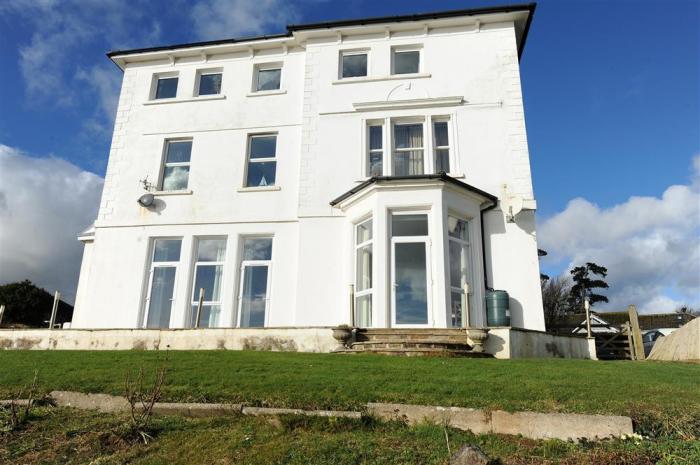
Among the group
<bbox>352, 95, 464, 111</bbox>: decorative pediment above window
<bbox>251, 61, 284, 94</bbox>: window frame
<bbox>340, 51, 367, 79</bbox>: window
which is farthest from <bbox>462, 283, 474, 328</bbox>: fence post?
<bbox>251, 61, 284, 94</bbox>: window frame

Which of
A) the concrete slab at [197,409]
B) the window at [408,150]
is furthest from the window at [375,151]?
the concrete slab at [197,409]

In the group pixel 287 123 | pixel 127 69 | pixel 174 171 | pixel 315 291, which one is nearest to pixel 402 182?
pixel 315 291

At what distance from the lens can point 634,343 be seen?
18.9 m

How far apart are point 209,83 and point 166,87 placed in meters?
1.59

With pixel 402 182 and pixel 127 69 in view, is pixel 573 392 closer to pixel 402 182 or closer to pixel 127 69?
pixel 402 182

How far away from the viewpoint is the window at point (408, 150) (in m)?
15.0

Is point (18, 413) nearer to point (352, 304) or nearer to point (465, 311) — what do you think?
point (352, 304)

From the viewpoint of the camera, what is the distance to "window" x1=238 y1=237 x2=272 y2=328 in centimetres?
1455

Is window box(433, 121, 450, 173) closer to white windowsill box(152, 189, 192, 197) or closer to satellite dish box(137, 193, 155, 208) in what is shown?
white windowsill box(152, 189, 192, 197)

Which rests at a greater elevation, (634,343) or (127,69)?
(127,69)

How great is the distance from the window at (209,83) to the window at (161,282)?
213 inches

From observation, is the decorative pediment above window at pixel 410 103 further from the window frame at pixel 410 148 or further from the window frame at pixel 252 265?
the window frame at pixel 252 265

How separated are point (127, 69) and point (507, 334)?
15.5 m

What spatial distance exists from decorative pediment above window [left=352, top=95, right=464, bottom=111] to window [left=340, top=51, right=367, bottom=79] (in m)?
1.49
